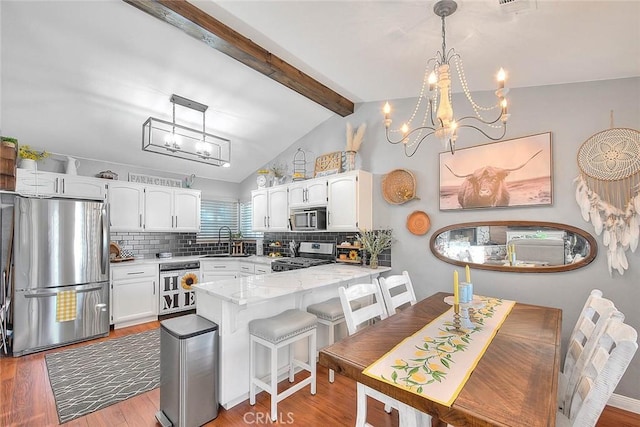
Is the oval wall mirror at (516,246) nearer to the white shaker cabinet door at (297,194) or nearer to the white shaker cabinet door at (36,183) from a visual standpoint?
the white shaker cabinet door at (297,194)

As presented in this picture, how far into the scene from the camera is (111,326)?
3818 mm

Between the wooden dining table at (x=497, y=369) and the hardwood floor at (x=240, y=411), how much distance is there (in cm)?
88

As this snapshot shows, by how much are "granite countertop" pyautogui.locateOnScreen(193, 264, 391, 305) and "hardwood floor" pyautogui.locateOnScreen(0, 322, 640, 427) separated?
34.0 inches

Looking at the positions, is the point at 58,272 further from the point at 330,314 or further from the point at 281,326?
the point at 330,314

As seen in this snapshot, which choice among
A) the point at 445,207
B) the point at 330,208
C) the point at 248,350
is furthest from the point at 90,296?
the point at 445,207

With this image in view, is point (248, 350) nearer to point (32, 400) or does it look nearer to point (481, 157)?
point (32, 400)

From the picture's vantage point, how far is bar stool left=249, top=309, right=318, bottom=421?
204 centimetres

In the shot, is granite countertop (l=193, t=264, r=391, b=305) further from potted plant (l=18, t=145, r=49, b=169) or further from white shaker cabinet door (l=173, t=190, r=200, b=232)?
potted plant (l=18, t=145, r=49, b=169)

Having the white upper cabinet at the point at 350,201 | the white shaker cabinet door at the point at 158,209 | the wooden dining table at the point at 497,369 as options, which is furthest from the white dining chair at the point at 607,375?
the white shaker cabinet door at the point at 158,209

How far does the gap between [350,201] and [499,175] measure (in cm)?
160

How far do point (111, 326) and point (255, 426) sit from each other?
301 cm

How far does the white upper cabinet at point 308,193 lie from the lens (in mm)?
3854

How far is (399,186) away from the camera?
11.2 ft

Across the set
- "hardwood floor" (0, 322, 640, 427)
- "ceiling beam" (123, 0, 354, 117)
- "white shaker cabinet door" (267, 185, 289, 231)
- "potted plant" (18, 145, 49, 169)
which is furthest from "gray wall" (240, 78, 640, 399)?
"potted plant" (18, 145, 49, 169)
